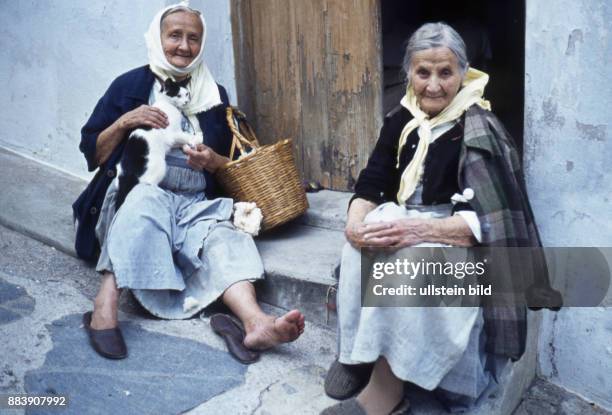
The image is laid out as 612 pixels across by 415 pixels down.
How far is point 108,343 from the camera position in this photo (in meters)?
3.04

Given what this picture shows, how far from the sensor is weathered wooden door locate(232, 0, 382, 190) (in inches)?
159

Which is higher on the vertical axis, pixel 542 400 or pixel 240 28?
pixel 240 28

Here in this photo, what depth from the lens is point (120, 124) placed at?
3.45m

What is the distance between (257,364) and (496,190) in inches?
Answer: 47.0

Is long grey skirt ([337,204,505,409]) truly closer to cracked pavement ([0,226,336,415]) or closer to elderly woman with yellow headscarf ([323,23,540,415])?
elderly woman with yellow headscarf ([323,23,540,415])

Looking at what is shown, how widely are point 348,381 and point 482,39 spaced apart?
3323 mm

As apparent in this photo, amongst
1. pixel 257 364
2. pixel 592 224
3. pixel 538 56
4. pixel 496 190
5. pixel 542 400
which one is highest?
pixel 538 56

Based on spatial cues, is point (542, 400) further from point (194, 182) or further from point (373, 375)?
point (194, 182)

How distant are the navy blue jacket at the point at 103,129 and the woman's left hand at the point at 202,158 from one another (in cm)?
10

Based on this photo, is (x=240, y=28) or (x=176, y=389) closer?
(x=176, y=389)

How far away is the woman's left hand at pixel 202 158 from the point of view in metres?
3.45

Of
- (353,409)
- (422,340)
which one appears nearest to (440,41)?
(422,340)

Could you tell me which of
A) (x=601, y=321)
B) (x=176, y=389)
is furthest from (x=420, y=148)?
(x=176, y=389)

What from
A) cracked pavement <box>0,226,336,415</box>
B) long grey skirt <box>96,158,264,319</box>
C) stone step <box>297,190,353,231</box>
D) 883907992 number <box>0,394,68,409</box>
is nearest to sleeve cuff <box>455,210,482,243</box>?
cracked pavement <box>0,226,336,415</box>
